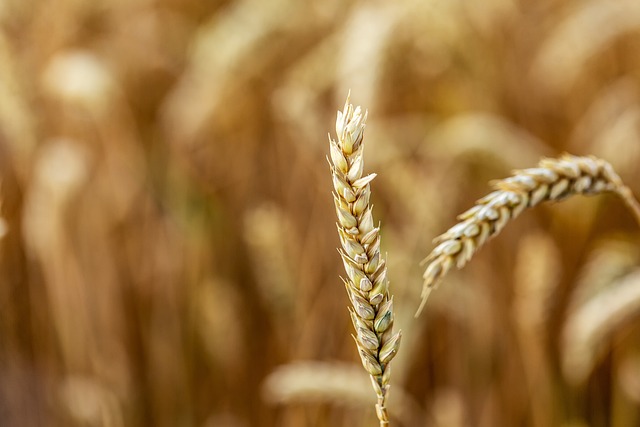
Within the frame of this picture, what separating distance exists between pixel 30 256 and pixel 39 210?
0.71ft

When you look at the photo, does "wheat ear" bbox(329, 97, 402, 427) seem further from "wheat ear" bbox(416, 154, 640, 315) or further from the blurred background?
the blurred background

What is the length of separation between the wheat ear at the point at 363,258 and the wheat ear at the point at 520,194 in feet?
0.23

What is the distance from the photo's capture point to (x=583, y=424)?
109 cm

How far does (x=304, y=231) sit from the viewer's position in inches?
61.6

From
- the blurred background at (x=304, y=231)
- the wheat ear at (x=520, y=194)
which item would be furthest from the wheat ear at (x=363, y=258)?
the blurred background at (x=304, y=231)

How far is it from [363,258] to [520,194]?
18 cm

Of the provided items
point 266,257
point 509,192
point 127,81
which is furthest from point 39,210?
point 509,192

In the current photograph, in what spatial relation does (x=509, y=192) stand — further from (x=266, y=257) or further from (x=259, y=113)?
(x=259, y=113)

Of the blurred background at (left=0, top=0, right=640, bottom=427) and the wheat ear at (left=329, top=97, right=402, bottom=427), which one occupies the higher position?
the blurred background at (left=0, top=0, right=640, bottom=427)

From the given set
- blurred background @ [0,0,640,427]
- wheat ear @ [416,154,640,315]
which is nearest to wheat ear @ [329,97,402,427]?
wheat ear @ [416,154,640,315]

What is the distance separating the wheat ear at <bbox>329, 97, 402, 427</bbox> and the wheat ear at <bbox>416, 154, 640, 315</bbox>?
7cm

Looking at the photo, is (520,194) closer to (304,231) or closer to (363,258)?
(363,258)

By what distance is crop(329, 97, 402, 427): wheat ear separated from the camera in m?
0.44

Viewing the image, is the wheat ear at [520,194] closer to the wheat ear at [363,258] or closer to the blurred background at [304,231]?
the wheat ear at [363,258]
